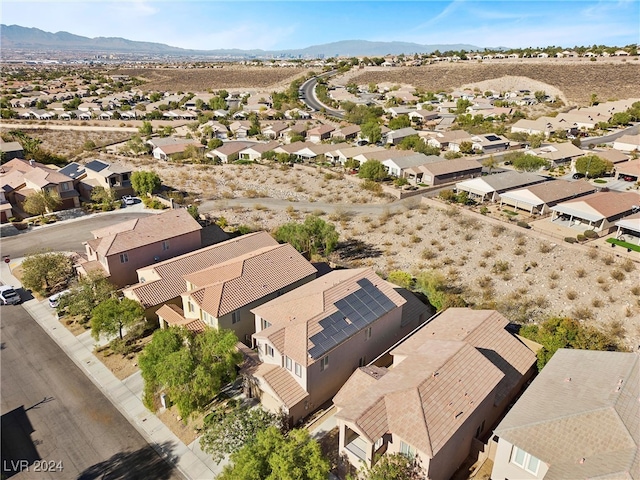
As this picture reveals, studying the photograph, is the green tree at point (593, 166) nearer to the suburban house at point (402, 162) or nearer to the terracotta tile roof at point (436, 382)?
the suburban house at point (402, 162)

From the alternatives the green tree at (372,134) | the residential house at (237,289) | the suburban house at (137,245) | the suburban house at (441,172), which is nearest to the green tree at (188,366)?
the residential house at (237,289)

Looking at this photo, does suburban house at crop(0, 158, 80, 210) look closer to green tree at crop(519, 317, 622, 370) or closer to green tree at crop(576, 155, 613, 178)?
green tree at crop(519, 317, 622, 370)

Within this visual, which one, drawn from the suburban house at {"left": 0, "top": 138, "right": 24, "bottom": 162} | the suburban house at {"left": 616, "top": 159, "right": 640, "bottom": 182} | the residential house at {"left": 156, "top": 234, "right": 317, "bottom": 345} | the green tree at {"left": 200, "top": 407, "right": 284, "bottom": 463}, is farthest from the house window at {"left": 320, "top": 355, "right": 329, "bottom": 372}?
the suburban house at {"left": 0, "top": 138, "right": 24, "bottom": 162}

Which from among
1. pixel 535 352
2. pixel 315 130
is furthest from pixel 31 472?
pixel 315 130

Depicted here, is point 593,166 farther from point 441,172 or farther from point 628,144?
point 441,172

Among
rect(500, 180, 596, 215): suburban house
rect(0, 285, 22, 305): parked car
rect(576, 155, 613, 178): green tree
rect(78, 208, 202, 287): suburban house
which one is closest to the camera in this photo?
rect(0, 285, 22, 305): parked car

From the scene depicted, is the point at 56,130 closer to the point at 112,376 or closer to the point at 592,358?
the point at 112,376

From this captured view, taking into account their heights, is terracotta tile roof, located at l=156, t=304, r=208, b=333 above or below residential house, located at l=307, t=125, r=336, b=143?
below
